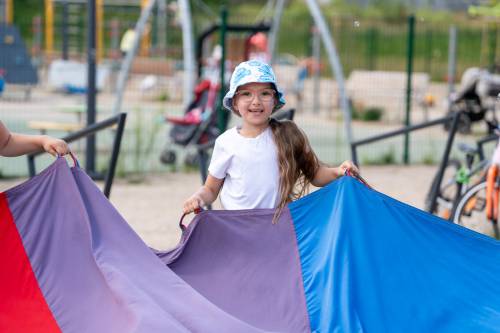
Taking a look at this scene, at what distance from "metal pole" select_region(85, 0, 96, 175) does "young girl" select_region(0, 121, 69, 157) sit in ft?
21.5

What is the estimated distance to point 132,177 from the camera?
13039 mm

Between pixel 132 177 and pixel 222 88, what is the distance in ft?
5.08

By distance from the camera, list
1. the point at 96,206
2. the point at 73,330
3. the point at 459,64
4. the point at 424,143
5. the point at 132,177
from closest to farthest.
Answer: the point at 73,330, the point at 96,206, the point at 132,177, the point at 424,143, the point at 459,64

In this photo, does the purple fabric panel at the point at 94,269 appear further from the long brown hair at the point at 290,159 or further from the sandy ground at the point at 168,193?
the sandy ground at the point at 168,193

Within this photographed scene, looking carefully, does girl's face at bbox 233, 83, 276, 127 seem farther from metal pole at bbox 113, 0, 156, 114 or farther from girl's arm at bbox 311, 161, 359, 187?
metal pole at bbox 113, 0, 156, 114

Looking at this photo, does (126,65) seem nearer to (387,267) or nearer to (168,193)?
(168,193)

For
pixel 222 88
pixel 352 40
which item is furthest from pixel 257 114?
pixel 352 40

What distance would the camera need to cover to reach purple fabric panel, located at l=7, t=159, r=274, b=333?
472 cm

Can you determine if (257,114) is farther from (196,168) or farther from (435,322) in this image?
(196,168)

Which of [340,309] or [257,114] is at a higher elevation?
[257,114]

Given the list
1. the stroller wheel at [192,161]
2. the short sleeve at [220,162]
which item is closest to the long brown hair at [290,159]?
the short sleeve at [220,162]

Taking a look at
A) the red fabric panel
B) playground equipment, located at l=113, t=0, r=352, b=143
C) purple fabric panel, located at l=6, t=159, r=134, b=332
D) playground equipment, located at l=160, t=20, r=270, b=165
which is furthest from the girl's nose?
playground equipment, located at l=160, t=20, r=270, b=165

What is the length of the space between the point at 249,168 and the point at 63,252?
104 cm

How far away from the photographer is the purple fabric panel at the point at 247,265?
517 centimetres
